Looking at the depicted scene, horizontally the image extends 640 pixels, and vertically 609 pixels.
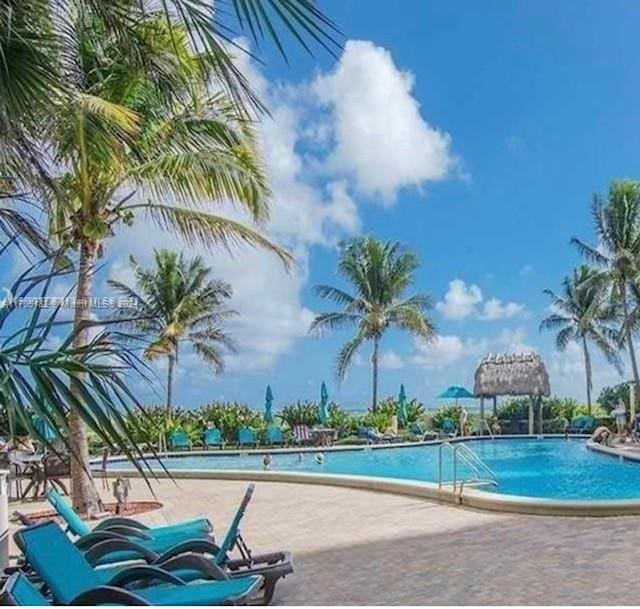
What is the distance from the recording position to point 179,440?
23.7 metres


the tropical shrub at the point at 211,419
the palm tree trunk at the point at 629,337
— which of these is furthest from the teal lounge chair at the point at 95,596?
the palm tree trunk at the point at 629,337

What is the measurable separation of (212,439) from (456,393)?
12.3m

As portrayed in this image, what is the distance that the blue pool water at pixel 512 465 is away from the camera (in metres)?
15.6

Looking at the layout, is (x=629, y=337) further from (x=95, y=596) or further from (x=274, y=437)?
(x=95, y=596)

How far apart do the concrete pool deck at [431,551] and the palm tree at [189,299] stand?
21.0 m

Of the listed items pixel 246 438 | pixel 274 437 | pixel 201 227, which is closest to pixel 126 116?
pixel 201 227

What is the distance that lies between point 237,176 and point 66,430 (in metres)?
8.35

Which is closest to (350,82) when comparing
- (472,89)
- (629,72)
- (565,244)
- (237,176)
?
(237,176)

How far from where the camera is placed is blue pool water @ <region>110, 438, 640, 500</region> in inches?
616

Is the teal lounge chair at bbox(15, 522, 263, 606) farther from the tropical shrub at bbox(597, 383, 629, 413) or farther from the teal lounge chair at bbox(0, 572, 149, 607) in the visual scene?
the tropical shrub at bbox(597, 383, 629, 413)

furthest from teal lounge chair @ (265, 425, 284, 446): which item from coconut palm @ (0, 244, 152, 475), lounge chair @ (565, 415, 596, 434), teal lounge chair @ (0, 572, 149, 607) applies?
coconut palm @ (0, 244, 152, 475)

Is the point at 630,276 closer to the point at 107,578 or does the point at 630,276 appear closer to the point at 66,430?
the point at 107,578

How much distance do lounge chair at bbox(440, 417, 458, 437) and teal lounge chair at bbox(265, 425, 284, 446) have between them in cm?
736

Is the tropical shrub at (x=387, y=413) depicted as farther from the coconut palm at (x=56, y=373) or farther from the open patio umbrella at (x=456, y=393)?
the coconut palm at (x=56, y=373)
